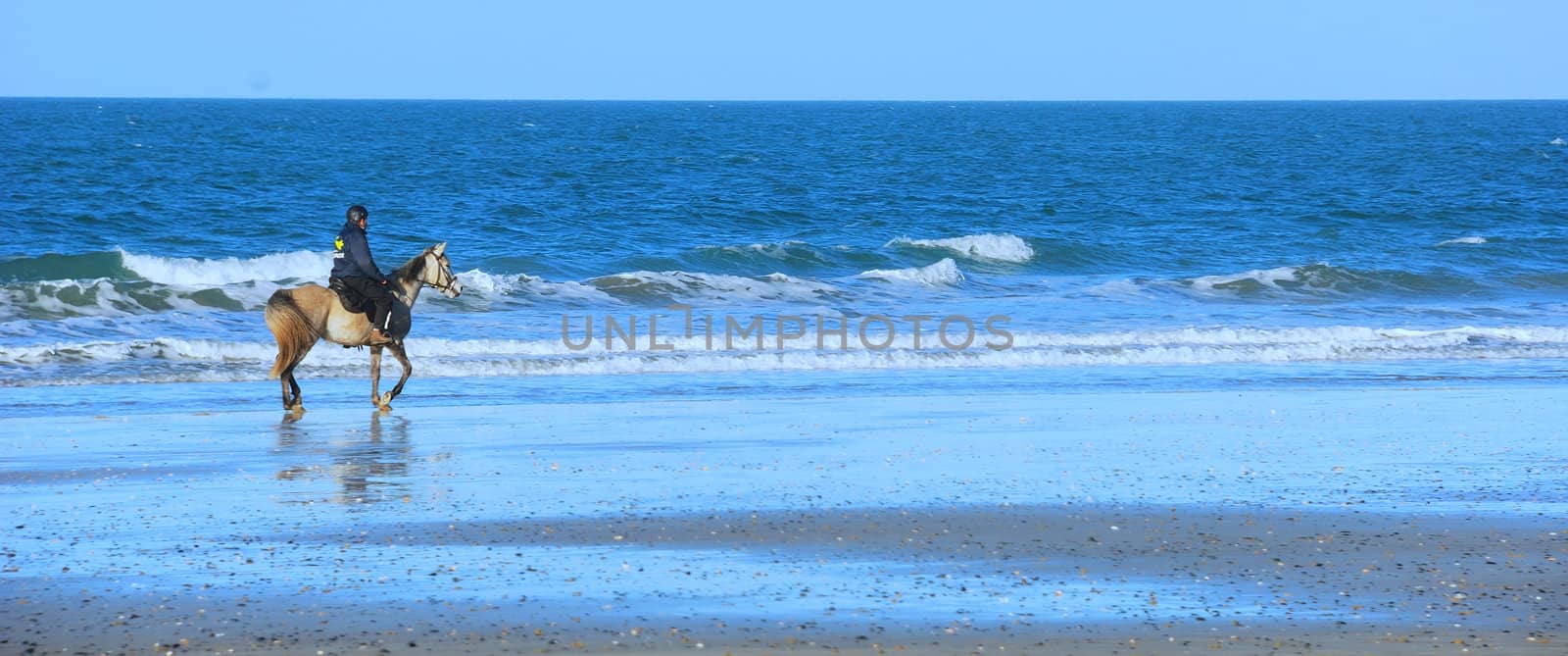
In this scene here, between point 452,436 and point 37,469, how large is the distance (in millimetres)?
2802

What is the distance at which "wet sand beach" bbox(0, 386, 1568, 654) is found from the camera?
6383 mm

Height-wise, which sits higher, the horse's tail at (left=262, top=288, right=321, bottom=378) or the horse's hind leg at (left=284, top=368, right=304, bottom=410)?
the horse's tail at (left=262, top=288, right=321, bottom=378)

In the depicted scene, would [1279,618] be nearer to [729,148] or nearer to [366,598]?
[366,598]

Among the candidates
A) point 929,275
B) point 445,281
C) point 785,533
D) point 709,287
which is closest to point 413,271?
point 445,281

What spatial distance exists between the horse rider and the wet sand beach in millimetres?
837

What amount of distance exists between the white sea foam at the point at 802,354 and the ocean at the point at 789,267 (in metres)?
0.06

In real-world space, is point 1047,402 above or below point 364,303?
below

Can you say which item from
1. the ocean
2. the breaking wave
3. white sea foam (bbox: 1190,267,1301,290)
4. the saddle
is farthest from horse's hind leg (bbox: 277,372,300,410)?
white sea foam (bbox: 1190,267,1301,290)

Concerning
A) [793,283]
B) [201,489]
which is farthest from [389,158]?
[201,489]

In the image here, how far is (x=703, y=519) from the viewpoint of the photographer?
28.3ft

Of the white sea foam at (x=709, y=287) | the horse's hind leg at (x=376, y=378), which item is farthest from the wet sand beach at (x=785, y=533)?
the white sea foam at (x=709, y=287)

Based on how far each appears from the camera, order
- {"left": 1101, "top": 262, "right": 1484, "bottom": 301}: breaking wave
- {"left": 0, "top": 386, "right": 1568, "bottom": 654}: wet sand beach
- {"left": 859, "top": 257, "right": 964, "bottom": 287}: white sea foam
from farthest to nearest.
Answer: {"left": 859, "top": 257, "right": 964, "bottom": 287}: white sea foam
{"left": 1101, "top": 262, "right": 1484, "bottom": 301}: breaking wave
{"left": 0, "top": 386, "right": 1568, "bottom": 654}: wet sand beach

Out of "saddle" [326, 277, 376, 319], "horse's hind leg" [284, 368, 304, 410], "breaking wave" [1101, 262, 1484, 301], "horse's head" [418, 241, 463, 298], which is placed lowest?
"breaking wave" [1101, 262, 1484, 301]

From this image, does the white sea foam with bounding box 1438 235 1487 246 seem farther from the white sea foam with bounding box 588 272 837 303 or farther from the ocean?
the white sea foam with bounding box 588 272 837 303
